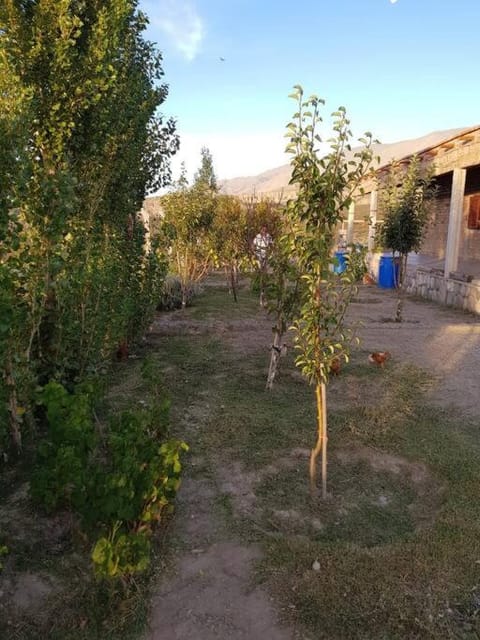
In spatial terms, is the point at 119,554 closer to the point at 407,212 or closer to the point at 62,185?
the point at 62,185

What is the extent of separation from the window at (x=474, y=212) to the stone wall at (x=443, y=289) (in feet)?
6.97

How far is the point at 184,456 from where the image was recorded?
166 inches

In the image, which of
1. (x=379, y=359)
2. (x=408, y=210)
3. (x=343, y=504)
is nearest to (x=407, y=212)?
(x=408, y=210)

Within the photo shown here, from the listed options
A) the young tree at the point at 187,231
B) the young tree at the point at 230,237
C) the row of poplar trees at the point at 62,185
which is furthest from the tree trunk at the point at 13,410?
the young tree at the point at 230,237

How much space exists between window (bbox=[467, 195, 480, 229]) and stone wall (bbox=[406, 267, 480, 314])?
213 cm

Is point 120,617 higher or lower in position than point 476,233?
lower

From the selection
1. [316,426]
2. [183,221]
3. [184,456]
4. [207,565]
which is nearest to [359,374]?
[316,426]

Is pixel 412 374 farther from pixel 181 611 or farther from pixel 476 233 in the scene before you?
pixel 476 233

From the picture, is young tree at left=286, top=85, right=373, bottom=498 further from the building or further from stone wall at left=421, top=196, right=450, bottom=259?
stone wall at left=421, top=196, right=450, bottom=259

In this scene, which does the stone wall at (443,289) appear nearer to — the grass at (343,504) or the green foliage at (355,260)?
the grass at (343,504)

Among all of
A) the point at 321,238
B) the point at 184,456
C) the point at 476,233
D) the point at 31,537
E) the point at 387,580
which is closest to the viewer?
the point at 387,580

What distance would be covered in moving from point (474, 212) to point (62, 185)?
14.7 metres

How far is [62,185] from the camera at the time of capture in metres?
3.90

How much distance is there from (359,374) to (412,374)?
2.34ft
